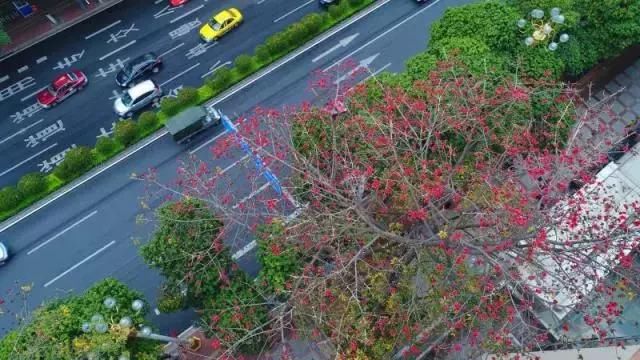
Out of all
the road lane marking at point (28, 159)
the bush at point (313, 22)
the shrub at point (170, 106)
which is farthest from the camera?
the bush at point (313, 22)

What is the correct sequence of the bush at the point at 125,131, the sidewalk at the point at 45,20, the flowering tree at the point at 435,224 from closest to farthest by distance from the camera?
the flowering tree at the point at 435,224
the bush at the point at 125,131
the sidewalk at the point at 45,20

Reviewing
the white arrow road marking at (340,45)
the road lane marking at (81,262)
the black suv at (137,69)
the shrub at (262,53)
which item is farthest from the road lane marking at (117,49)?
the road lane marking at (81,262)

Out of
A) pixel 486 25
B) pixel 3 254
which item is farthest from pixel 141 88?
pixel 486 25

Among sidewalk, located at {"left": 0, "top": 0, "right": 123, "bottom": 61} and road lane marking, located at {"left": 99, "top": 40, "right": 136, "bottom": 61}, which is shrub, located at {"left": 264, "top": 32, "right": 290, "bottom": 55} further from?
sidewalk, located at {"left": 0, "top": 0, "right": 123, "bottom": 61}

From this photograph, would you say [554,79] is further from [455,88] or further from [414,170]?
[414,170]

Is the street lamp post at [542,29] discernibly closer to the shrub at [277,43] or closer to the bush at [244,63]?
the shrub at [277,43]

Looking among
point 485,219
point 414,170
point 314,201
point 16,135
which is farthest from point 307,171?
point 16,135
